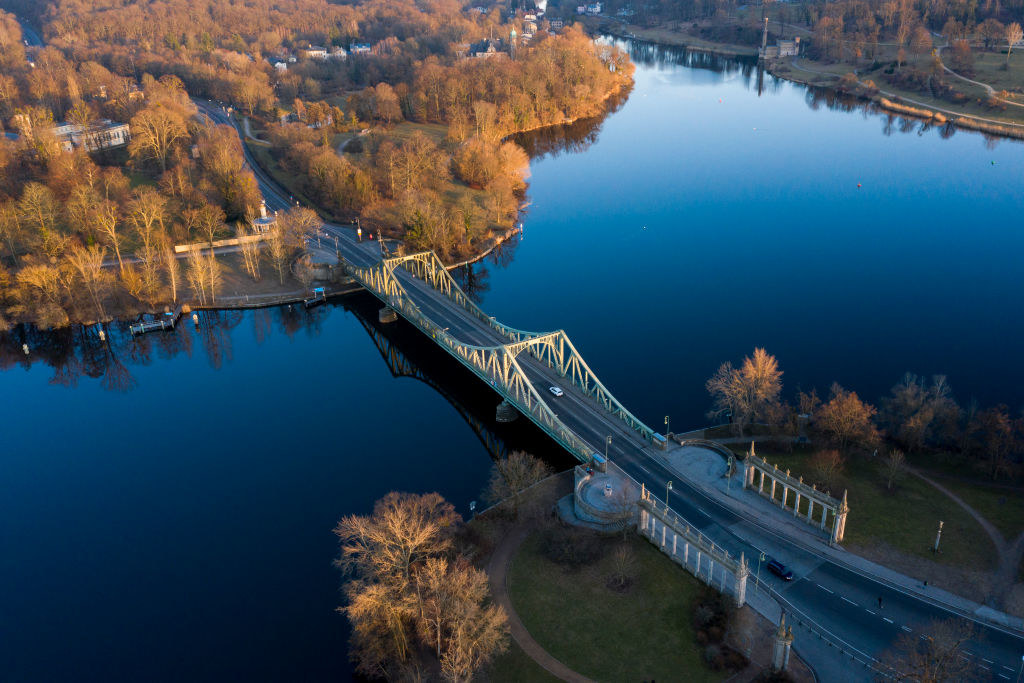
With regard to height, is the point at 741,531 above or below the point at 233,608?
above

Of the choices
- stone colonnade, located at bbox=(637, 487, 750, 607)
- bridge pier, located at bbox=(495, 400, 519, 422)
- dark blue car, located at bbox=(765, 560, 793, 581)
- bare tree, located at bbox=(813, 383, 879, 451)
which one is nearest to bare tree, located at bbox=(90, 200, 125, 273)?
bridge pier, located at bbox=(495, 400, 519, 422)

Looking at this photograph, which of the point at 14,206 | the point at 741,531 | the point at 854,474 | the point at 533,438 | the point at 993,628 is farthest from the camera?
the point at 14,206

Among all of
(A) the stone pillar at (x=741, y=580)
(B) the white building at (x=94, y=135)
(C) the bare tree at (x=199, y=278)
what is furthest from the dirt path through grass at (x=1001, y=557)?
(B) the white building at (x=94, y=135)

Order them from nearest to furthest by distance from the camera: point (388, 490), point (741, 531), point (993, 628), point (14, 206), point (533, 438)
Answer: point (993, 628), point (741, 531), point (388, 490), point (533, 438), point (14, 206)

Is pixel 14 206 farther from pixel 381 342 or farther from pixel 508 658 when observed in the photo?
pixel 508 658

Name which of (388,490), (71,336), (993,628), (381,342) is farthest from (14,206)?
(993,628)

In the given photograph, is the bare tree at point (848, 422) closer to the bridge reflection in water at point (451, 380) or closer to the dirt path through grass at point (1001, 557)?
the dirt path through grass at point (1001, 557)

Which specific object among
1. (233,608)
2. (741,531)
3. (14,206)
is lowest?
(233,608)
